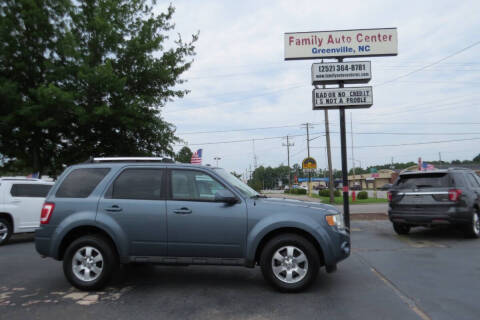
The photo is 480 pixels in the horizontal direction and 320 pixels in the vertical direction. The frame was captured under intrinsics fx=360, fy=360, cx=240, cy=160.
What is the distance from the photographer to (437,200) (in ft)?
28.1

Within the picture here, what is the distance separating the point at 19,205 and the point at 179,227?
7.03 metres

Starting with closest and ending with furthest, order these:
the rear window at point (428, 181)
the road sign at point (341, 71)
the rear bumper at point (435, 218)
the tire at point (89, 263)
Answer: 1. the tire at point (89, 263)
2. the rear bumper at point (435, 218)
3. the rear window at point (428, 181)
4. the road sign at point (341, 71)

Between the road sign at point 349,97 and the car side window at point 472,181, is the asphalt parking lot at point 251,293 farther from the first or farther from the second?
the road sign at point 349,97

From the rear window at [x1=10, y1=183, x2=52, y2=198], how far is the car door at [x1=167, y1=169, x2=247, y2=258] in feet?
22.9

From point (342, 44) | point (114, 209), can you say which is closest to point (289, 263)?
point (114, 209)

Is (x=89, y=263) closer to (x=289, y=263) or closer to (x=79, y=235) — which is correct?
(x=79, y=235)

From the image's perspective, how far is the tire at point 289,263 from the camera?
4.75 m

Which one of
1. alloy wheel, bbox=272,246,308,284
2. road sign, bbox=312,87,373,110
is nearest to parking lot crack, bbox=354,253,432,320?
alloy wheel, bbox=272,246,308,284

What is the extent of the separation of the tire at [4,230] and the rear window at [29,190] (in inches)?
29.0

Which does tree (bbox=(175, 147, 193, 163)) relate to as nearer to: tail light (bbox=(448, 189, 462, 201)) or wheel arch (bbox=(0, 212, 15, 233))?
wheel arch (bbox=(0, 212, 15, 233))

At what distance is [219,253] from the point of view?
16.0ft

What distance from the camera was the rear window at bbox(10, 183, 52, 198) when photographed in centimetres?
988

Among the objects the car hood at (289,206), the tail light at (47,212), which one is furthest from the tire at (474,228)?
the tail light at (47,212)

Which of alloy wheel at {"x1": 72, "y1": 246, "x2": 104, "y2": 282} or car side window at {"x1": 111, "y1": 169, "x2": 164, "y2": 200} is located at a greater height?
car side window at {"x1": 111, "y1": 169, "x2": 164, "y2": 200}
